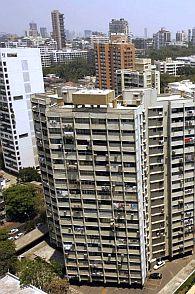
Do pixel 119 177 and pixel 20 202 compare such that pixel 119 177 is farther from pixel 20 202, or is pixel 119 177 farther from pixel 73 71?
pixel 73 71

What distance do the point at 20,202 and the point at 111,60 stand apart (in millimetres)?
71454

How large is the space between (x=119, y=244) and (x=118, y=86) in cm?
6225

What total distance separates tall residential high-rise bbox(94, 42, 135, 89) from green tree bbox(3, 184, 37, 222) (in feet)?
206

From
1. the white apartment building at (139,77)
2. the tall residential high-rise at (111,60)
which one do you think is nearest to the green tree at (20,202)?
the white apartment building at (139,77)

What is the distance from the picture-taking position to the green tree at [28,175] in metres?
80.4

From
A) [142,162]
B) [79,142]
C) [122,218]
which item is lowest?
[122,218]

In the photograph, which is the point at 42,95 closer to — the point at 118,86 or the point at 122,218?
the point at 122,218

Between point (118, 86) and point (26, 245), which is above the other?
point (118, 86)

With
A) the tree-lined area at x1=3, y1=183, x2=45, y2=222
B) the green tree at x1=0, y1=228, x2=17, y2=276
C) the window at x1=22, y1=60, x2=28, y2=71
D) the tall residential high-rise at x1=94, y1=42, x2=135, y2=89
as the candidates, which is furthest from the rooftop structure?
the tall residential high-rise at x1=94, y1=42, x2=135, y2=89

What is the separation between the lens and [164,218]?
165 feet

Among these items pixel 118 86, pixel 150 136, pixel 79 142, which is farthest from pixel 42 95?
pixel 118 86

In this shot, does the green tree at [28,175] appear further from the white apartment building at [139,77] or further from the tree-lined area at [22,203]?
the white apartment building at [139,77]

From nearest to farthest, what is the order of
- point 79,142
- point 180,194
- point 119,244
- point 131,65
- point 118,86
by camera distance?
point 79,142
point 119,244
point 180,194
point 118,86
point 131,65

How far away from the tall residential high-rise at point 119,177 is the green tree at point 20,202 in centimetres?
1525
